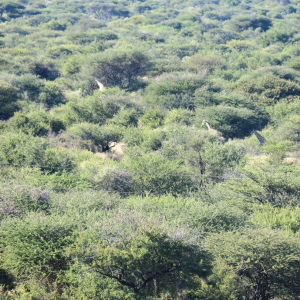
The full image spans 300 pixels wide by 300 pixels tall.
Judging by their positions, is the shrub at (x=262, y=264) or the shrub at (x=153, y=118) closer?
the shrub at (x=262, y=264)

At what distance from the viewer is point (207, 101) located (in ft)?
101

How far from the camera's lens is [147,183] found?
16.8 m

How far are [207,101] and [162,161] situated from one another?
46.4 ft

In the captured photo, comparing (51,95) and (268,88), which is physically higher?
(51,95)

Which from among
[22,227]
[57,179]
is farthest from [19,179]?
[22,227]

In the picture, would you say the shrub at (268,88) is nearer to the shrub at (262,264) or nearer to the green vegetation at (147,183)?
the green vegetation at (147,183)

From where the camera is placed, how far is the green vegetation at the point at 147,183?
33.2 feet

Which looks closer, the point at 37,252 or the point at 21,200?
the point at 37,252

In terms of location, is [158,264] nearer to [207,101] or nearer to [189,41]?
[207,101]

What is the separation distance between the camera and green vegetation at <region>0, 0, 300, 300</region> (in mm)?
10133

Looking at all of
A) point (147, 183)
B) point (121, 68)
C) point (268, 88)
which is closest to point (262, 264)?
point (147, 183)

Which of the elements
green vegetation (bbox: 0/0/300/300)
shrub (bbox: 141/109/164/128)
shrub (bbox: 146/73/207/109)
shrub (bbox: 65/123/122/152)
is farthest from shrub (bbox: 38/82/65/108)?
shrub (bbox: 141/109/164/128)

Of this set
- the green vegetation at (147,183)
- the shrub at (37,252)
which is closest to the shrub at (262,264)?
the green vegetation at (147,183)

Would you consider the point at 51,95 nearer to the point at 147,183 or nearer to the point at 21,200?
the point at 147,183
